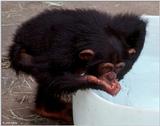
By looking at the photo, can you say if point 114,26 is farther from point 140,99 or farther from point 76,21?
point 140,99

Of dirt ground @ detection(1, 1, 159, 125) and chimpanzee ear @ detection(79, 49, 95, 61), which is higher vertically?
chimpanzee ear @ detection(79, 49, 95, 61)

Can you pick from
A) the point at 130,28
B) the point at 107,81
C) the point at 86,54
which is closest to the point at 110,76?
the point at 107,81

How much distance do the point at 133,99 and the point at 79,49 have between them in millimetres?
614

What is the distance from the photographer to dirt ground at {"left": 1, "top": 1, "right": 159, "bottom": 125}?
2.86 metres

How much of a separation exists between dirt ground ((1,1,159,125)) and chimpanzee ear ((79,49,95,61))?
496mm

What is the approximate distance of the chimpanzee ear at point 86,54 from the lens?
2404 mm

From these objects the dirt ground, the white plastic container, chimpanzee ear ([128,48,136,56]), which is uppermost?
chimpanzee ear ([128,48,136,56])

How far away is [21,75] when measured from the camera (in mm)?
3076

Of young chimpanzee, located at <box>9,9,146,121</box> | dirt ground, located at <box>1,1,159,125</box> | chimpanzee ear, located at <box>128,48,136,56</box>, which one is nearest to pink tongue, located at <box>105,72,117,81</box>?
young chimpanzee, located at <box>9,9,146,121</box>

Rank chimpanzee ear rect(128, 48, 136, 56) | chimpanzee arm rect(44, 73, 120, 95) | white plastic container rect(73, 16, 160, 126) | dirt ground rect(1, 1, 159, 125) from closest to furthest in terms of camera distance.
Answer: white plastic container rect(73, 16, 160, 126) → chimpanzee arm rect(44, 73, 120, 95) → chimpanzee ear rect(128, 48, 136, 56) → dirt ground rect(1, 1, 159, 125)

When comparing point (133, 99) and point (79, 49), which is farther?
point (133, 99)

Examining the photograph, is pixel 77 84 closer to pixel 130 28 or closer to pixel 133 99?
pixel 130 28

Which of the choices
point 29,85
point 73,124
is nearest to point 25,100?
point 29,85

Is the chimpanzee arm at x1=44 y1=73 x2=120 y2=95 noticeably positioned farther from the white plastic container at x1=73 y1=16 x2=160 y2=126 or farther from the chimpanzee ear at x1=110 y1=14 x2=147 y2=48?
the chimpanzee ear at x1=110 y1=14 x2=147 y2=48
